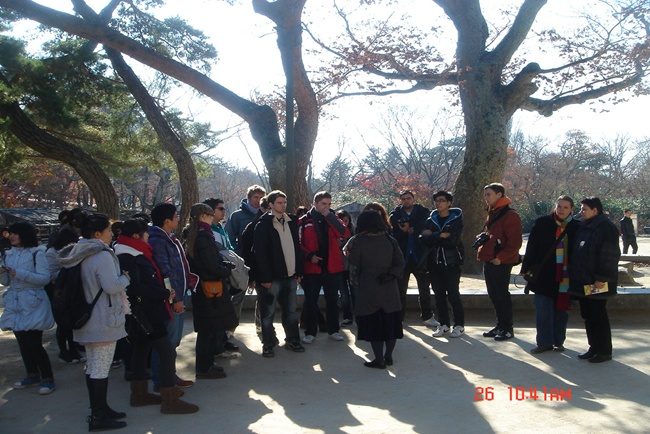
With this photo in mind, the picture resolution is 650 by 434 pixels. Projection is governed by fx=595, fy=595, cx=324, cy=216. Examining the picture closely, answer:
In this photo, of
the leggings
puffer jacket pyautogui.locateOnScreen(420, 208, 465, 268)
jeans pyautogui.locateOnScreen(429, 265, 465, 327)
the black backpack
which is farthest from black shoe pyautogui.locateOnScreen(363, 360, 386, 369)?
the black backpack

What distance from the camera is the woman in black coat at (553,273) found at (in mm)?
6082

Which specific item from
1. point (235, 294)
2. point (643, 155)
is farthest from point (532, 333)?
point (643, 155)

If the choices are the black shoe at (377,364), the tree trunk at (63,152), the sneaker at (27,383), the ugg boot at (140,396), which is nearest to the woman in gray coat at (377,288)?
the black shoe at (377,364)

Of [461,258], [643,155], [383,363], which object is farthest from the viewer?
[643,155]

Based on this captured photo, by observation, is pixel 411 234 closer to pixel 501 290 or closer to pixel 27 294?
pixel 501 290

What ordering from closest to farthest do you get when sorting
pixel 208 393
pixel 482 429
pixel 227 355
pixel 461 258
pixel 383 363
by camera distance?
pixel 482 429 < pixel 208 393 < pixel 383 363 < pixel 227 355 < pixel 461 258

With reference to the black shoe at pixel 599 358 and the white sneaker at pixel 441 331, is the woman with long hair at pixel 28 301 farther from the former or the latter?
the black shoe at pixel 599 358

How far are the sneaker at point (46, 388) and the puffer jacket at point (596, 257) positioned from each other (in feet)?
16.1

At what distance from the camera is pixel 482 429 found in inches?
162

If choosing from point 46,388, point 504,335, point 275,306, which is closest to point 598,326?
point 504,335

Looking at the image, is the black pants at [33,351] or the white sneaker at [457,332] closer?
the black pants at [33,351]

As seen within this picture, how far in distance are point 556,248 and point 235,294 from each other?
11.1ft

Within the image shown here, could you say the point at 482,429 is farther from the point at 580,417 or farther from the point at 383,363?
the point at 383,363

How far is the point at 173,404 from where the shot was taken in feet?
15.1
